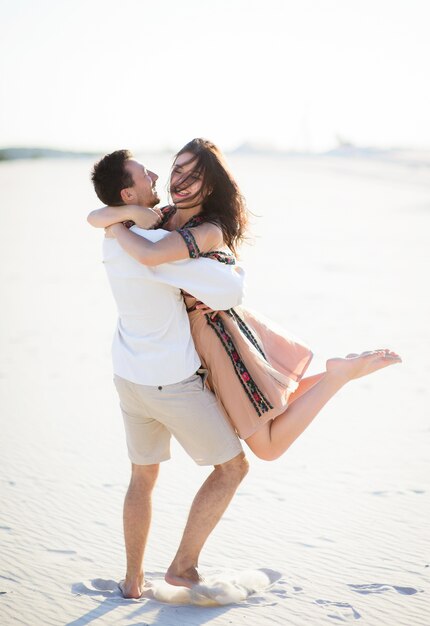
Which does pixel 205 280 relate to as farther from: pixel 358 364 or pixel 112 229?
pixel 358 364

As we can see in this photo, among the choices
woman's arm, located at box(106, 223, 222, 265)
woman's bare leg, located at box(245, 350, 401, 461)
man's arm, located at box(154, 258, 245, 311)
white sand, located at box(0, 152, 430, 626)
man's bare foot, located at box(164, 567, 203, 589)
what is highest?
woman's arm, located at box(106, 223, 222, 265)

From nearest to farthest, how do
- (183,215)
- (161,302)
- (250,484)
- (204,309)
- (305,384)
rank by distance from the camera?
1. (161,302)
2. (204,309)
3. (183,215)
4. (305,384)
5. (250,484)

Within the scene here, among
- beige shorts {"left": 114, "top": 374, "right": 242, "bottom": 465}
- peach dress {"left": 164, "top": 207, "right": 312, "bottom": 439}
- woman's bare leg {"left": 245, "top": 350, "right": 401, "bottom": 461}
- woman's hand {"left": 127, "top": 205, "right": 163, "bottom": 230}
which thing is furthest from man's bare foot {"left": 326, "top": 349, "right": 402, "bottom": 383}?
woman's hand {"left": 127, "top": 205, "right": 163, "bottom": 230}

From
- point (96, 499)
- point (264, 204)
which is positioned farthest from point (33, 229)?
point (96, 499)

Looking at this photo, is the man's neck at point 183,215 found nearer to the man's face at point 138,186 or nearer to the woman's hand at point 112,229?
the man's face at point 138,186

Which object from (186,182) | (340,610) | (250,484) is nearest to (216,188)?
(186,182)

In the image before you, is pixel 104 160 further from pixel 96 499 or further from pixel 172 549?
pixel 96 499

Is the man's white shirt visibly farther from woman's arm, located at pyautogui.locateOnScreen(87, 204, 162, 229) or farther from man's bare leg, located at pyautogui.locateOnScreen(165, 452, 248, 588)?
man's bare leg, located at pyautogui.locateOnScreen(165, 452, 248, 588)

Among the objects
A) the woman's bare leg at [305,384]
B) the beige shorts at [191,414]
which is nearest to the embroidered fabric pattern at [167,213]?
the beige shorts at [191,414]

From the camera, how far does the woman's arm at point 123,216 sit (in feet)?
13.8

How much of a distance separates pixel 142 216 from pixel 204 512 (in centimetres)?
149

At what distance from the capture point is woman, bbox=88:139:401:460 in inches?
166

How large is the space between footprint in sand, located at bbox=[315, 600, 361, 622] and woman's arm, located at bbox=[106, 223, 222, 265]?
1926 mm

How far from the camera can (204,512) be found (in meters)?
4.34
